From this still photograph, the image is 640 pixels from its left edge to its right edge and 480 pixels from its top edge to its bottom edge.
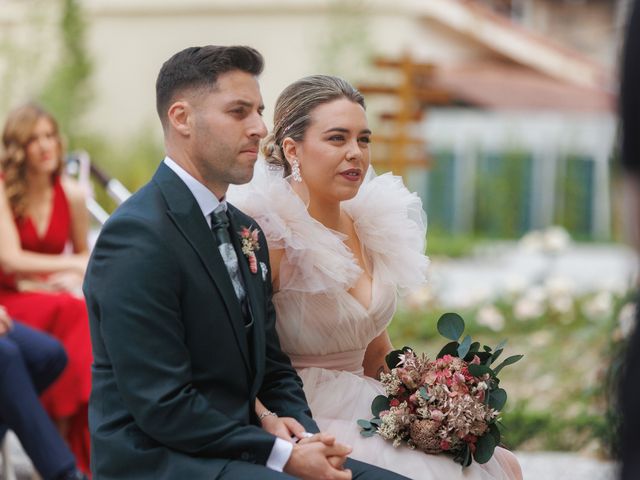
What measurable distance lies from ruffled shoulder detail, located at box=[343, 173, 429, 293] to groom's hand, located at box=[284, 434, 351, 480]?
2.88 feet

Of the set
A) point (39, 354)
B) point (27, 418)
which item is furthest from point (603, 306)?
point (27, 418)

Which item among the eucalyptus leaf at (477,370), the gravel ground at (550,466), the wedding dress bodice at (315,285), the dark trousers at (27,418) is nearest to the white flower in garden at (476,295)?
the gravel ground at (550,466)

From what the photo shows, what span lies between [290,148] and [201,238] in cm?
73

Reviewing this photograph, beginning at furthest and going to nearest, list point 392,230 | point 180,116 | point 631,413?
point 392,230 < point 180,116 < point 631,413

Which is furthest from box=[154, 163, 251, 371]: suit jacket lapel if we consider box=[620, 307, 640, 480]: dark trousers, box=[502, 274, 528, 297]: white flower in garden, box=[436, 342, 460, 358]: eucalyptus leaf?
box=[502, 274, 528, 297]: white flower in garden

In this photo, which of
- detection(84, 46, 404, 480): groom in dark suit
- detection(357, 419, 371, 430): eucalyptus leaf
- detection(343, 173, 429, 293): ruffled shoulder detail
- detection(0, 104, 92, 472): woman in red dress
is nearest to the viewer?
detection(84, 46, 404, 480): groom in dark suit

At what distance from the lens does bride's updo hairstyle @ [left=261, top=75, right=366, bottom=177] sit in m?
3.38

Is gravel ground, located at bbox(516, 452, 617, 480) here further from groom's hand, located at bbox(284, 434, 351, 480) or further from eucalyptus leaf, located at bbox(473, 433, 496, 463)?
groom's hand, located at bbox(284, 434, 351, 480)

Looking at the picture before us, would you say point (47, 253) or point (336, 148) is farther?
point (47, 253)

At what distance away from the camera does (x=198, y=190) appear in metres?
2.84

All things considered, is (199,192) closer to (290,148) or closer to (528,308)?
(290,148)

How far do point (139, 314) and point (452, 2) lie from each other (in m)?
21.4

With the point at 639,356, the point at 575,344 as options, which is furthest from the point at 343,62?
the point at 639,356

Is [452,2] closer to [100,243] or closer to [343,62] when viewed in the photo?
[343,62]
